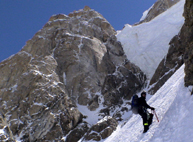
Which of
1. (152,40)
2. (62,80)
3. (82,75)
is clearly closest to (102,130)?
(82,75)

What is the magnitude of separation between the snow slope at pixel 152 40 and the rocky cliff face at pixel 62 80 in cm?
286

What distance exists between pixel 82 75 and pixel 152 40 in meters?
21.9

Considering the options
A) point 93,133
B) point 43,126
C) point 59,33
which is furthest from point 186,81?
point 59,33

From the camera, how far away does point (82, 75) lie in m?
50.6

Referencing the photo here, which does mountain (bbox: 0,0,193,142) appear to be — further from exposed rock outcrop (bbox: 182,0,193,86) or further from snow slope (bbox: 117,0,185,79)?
exposed rock outcrop (bbox: 182,0,193,86)

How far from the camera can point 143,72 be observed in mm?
51938

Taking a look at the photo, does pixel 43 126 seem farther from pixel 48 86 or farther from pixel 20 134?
pixel 48 86

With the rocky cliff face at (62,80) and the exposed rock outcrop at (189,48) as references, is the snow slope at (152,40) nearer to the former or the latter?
the rocky cliff face at (62,80)

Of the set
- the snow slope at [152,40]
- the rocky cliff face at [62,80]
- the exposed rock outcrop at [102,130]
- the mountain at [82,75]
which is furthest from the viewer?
the snow slope at [152,40]

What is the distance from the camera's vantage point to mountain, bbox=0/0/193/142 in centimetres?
3769

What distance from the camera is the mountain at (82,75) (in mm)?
37688

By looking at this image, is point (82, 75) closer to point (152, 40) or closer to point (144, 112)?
point (152, 40)

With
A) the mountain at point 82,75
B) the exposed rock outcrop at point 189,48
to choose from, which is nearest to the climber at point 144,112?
the exposed rock outcrop at point 189,48

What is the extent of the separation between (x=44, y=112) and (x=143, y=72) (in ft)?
87.1
